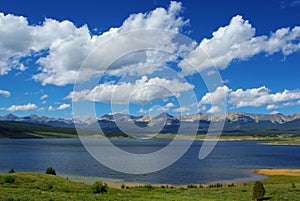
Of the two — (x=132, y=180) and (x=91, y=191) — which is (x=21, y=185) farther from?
(x=132, y=180)

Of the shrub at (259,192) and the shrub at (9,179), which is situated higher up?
the shrub at (9,179)

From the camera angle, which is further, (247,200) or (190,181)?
(190,181)

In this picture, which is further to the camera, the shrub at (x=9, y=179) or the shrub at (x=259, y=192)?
the shrub at (x=259, y=192)

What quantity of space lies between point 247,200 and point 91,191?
21568 mm

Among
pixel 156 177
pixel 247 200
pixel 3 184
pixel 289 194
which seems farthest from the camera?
pixel 156 177

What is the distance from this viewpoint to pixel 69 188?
4256 centimetres

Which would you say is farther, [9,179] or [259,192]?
[259,192]

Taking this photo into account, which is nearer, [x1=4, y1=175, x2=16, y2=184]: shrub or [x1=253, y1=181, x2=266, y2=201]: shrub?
[x1=4, y1=175, x2=16, y2=184]: shrub

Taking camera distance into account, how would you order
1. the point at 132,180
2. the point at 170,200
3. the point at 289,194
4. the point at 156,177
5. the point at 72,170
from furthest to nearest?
the point at 72,170, the point at 156,177, the point at 132,180, the point at 289,194, the point at 170,200

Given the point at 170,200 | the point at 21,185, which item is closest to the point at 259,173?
the point at 170,200

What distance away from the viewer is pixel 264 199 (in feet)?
153

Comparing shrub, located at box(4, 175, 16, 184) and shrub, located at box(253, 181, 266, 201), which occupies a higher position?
shrub, located at box(4, 175, 16, 184)

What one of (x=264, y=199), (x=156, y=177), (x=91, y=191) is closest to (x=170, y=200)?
(x=91, y=191)

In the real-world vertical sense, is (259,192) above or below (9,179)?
below
